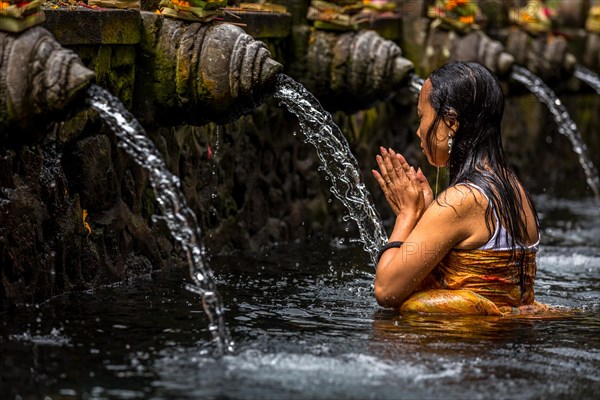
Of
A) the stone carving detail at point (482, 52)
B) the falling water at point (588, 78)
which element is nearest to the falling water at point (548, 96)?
the stone carving detail at point (482, 52)

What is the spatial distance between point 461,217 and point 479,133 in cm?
38

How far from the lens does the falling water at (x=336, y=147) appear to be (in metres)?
6.99

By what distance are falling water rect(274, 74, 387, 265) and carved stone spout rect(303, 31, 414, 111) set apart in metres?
0.38

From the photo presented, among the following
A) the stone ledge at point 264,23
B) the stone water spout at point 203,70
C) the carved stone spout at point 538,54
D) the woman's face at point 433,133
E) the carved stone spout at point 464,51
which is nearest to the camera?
the woman's face at point 433,133

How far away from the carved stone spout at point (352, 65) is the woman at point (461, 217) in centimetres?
285

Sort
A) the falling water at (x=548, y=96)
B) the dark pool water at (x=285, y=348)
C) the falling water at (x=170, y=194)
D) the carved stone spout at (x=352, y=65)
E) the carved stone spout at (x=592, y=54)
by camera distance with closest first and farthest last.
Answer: the dark pool water at (x=285, y=348) → the falling water at (x=170, y=194) → the carved stone spout at (x=352, y=65) → the falling water at (x=548, y=96) → the carved stone spout at (x=592, y=54)

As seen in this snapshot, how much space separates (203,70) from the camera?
620cm

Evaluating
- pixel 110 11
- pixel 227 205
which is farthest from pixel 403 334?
pixel 227 205

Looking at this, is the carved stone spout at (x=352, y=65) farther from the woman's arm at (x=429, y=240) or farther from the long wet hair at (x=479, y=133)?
the woman's arm at (x=429, y=240)

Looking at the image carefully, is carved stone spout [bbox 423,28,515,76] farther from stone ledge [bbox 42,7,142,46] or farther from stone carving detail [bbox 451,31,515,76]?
stone ledge [bbox 42,7,142,46]

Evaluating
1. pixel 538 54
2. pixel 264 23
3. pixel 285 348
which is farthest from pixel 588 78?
pixel 285 348

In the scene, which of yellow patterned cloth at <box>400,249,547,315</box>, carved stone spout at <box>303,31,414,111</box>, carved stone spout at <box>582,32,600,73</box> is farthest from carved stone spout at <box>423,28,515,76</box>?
yellow patterned cloth at <box>400,249,547,315</box>

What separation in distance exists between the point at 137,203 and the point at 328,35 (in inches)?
87.6

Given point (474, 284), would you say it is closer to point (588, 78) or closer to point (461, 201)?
point (461, 201)
